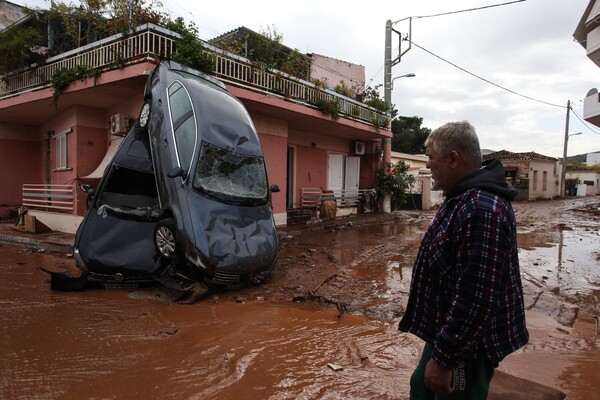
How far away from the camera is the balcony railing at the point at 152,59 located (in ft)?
26.0

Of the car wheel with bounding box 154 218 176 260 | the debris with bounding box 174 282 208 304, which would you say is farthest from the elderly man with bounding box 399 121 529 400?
the car wheel with bounding box 154 218 176 260

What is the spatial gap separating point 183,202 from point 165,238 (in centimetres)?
53

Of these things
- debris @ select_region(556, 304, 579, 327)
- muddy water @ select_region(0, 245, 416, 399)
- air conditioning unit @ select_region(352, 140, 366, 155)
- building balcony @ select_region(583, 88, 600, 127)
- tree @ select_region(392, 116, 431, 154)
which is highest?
tree @ select_region(392, 116, 431, 154)

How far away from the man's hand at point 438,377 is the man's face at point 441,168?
0.74 m

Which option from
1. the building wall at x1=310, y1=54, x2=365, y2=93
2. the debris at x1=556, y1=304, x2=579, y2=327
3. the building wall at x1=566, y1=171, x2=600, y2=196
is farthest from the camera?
the building wall at x1=566, y1=171, x2=600, y2=196

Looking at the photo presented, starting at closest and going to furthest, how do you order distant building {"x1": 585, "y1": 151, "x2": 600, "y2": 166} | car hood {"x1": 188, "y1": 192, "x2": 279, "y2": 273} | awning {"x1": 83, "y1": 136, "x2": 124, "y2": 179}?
car hood {"x1": 188, "y1": 192, "x2": 279, "y2": 273}, awning {"x1": 83, "y1": 136, "x2": 124, "y2": 179}, distant building {"x1": 585, "y1": 151, "x2": 600, "y2": 166}

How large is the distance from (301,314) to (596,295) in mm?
4317

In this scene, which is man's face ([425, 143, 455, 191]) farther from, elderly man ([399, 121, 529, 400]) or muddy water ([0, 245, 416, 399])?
muddy water ([0, 245, 416, 399])

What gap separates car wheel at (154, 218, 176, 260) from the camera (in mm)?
4809

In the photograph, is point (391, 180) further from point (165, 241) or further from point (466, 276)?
point (466, 276)

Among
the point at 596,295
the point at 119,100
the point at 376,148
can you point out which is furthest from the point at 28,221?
the point at 376,148

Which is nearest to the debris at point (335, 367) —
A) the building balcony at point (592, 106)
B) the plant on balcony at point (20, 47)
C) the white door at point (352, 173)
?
the plant on balcony at point (20, 47)

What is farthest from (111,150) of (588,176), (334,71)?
(588,176)

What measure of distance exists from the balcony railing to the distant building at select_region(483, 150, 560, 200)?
77.0ft
